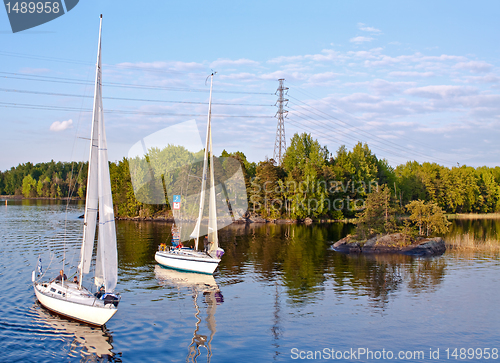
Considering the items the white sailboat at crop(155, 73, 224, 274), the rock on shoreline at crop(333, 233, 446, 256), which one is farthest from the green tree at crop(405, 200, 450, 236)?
the white sailboat at crop(155, 73, 224, 274)

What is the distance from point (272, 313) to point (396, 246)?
37.0 m

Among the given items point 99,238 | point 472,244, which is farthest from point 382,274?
point 99,238

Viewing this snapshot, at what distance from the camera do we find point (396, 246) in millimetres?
60562

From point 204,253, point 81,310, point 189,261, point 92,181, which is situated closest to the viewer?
point 92,181

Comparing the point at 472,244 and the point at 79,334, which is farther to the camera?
the point at 472,244

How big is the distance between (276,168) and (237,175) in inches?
515

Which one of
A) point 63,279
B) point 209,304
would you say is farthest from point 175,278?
point 63,279

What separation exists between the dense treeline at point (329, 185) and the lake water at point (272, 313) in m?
64.1

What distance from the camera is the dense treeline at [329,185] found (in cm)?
12012

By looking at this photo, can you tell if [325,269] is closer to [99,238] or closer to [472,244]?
[99,238]

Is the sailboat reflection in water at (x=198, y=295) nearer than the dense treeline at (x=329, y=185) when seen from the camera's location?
Answer: Yes

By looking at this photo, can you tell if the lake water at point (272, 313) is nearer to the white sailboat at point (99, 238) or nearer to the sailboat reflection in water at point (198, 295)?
the sailboat reflection in water at point (198, 295)

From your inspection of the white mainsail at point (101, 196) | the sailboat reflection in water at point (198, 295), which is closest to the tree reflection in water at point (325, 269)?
the sailboat reflection in water at point (198, 295)

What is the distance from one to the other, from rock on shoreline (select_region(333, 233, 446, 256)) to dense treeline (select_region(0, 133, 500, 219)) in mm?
44158
